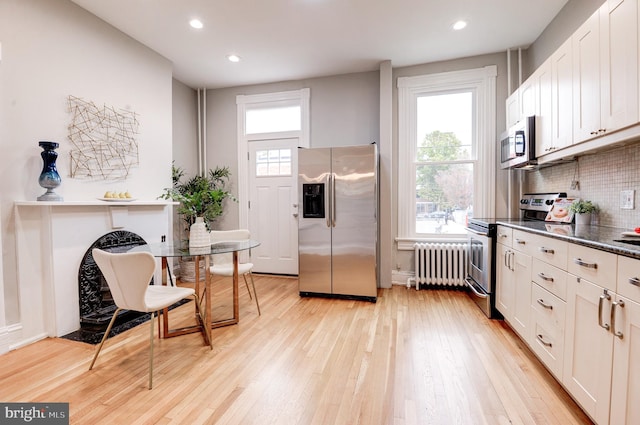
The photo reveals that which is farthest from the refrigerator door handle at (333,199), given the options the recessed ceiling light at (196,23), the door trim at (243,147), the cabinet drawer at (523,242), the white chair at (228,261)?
the recessed ceiling light at (196,23)

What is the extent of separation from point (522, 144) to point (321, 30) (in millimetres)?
2357

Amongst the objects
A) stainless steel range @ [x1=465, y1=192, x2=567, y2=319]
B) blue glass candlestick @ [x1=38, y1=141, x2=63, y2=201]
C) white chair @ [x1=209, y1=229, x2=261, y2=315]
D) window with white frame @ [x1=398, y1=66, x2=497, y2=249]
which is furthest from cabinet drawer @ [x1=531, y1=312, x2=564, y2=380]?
blue glass candlestick @ [x1=38, y1=141, x2=63, y2=201]

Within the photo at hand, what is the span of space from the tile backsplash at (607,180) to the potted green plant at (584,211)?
5 cm

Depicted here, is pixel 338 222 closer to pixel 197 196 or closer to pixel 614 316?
pixel 197 196

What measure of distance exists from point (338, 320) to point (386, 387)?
1.12 metres

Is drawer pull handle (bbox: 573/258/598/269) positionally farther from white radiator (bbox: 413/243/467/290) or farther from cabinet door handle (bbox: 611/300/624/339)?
white radiator (bbox: 413/243/467/290)

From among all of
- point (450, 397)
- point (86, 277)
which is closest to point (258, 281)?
point (86, 277)

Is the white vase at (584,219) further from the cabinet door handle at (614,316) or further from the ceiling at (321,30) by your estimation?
the ceiling at (321,30)

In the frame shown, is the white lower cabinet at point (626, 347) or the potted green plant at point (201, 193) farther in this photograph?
the potted green plant at point (201, 193)

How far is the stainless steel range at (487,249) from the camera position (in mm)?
2928

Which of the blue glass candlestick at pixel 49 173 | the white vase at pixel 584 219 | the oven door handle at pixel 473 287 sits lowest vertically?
the oven door handle at pixel 473 287

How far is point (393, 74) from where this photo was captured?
13.5 feet

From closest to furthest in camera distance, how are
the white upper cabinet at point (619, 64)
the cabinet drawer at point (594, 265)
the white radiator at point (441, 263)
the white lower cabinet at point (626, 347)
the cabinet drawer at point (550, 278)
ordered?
the white lower cabinet at point (626, 347)
the cabinet drawer at point (594, 265)
the white upper cabinet at point (619, 64)
the cabinet drawer at point (550, 278)
the white radiator at point (441, 263)

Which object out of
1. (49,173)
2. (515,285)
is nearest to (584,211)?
(515,285)
